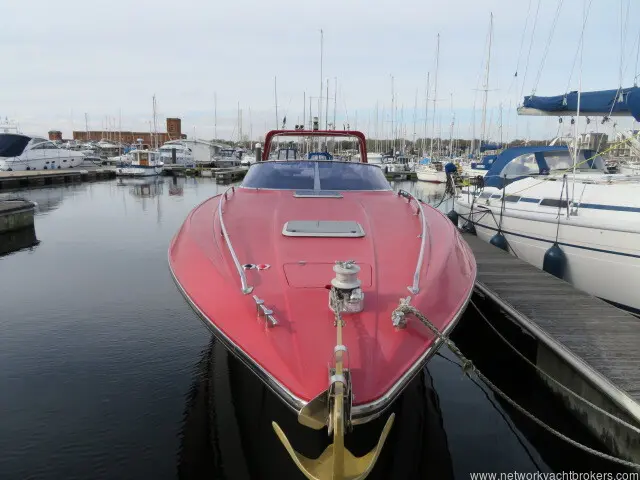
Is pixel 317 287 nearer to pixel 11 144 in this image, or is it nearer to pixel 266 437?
pixel 266 437

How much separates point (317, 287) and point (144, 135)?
416 ft

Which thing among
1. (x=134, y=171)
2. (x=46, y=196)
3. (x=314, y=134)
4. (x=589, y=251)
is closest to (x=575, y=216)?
(x=589, y=251)

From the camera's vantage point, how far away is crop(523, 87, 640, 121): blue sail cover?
27.8ft

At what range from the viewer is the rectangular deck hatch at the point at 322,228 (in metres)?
4.13

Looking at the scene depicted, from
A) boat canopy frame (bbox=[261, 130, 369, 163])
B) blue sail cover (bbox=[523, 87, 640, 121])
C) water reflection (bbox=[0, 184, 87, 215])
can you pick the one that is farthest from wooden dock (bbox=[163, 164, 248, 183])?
boat canopy frame (bbox=[261, 130, 369, 163])

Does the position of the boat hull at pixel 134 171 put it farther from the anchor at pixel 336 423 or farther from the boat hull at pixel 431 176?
the anchor at pixel 336 423

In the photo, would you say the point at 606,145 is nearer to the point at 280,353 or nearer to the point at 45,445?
the point at 280,353

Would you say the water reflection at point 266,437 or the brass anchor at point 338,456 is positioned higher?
the brass anchor at point 338,456

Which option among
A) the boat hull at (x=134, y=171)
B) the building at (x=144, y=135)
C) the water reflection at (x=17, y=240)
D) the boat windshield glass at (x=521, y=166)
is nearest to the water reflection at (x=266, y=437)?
the boat windshield glass at (x=521, y=166)

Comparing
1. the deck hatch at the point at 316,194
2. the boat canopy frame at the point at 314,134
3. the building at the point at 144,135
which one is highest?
the building at the point at 144,135

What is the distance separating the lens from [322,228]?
4230 mm

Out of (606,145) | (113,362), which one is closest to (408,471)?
(113,362)

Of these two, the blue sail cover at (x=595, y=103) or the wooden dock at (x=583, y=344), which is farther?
the blue sail cover at (x=595, y=103)

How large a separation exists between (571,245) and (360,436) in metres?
5.45
